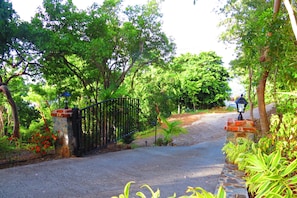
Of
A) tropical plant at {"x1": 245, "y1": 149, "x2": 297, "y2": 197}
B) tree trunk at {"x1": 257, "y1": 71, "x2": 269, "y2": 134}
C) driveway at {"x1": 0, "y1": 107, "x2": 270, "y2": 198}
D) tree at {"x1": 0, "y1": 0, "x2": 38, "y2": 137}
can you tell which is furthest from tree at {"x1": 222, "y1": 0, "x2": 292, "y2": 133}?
tree at {"x1": 0, "y1": 0, "x2": 38, "y2": 137}

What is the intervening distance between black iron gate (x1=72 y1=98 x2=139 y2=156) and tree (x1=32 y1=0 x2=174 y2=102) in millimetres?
407

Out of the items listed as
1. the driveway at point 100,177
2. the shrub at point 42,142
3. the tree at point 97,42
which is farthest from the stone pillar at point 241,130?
the tree at point 97,42

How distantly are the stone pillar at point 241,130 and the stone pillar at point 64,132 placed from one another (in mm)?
2756

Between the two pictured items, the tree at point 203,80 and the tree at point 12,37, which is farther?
the tree at point 203,80

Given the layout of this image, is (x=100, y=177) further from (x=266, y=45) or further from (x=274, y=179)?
(x=266, y=45)

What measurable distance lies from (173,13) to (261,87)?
5.39 meters

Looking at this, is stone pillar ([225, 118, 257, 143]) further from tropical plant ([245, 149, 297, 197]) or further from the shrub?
the shrub

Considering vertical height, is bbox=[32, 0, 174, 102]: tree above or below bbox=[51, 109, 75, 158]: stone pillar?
above

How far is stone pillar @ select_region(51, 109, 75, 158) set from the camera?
455 cm

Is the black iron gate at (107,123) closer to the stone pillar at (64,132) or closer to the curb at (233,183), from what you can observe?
the stone pillar at (64,132)

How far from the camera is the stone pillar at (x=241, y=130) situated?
3811 mm

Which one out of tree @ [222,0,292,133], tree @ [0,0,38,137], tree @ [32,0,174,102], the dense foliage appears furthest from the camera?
the dense foliage

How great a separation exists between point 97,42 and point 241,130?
12.0 ft

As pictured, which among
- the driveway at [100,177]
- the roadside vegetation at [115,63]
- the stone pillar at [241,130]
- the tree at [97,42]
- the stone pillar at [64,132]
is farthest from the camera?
the tree at [97,42]
